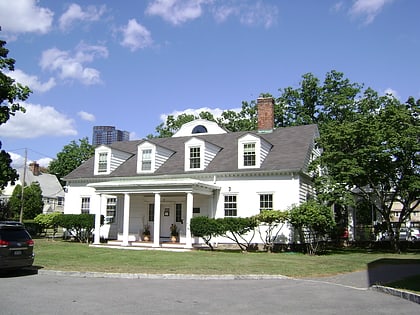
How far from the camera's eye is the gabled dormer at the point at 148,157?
Result: 29391mm

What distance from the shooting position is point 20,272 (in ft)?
46.6

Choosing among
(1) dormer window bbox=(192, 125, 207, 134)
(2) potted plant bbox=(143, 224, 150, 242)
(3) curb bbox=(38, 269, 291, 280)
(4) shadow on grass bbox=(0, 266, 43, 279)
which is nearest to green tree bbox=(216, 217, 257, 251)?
(2) potted plant bbox=(143, 224, 150, 242)

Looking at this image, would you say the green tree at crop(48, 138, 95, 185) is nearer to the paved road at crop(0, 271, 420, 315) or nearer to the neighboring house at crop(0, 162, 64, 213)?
the neighboring house at crop(0, 162, 64, 213)

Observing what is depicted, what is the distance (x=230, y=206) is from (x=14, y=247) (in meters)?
14.7

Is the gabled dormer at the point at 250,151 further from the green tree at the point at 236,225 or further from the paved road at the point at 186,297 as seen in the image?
the paved road at the point at 186,297

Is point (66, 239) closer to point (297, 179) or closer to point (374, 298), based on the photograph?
point (297, 179)

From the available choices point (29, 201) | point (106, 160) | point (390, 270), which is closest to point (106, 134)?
point (29, 201)

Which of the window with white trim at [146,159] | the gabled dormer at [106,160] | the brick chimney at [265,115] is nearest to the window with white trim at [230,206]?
the window with white trim at [146,159]

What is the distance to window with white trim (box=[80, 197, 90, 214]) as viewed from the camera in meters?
31.6

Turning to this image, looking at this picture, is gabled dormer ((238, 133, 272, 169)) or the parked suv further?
gabled dormer ((238, 133, 272, 169))

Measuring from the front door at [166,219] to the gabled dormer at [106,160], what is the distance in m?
5.51

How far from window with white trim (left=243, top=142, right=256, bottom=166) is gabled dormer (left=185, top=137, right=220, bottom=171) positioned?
9.37 feet

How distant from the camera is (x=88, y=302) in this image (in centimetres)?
919

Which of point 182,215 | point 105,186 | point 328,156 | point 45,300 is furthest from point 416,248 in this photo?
point 45,300
